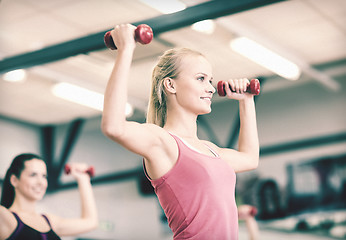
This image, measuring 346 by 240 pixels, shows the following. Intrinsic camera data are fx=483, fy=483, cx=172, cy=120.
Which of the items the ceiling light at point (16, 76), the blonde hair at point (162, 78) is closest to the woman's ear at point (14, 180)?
the blonde hair at point (162, 78)

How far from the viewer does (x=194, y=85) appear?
183cm

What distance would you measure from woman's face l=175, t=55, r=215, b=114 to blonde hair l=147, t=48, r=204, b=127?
3 centimetres

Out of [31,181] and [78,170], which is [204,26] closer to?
[78,170]

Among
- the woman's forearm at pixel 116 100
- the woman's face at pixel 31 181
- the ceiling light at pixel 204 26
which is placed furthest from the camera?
the ceiling light at pixel 204 26

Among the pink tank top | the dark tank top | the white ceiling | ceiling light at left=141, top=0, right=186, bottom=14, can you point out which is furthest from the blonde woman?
the white ceiling

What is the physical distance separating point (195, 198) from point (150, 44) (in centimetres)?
426

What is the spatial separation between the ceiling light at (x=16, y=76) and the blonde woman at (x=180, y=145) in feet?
16.5

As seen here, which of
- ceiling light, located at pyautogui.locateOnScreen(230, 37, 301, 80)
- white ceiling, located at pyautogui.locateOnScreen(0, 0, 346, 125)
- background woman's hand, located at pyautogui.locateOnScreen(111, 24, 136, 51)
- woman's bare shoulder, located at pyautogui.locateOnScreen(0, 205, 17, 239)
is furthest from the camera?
ceiling light, located at pyautogui.locateOnScreen(230, 37, 301, 80)

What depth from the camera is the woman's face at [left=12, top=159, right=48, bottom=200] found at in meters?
3.04

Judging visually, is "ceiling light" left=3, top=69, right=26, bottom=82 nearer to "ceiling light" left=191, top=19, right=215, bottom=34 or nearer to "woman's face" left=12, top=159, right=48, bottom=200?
"ceiling light" left=191, top=19, right=215, bottom=34

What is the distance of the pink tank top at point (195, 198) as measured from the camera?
1643mm

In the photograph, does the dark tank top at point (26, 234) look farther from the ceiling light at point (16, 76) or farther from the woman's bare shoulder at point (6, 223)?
the ceiling light at point (16, 76)

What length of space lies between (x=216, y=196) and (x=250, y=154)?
0.43m

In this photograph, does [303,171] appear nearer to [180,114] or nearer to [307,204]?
[307,204]
